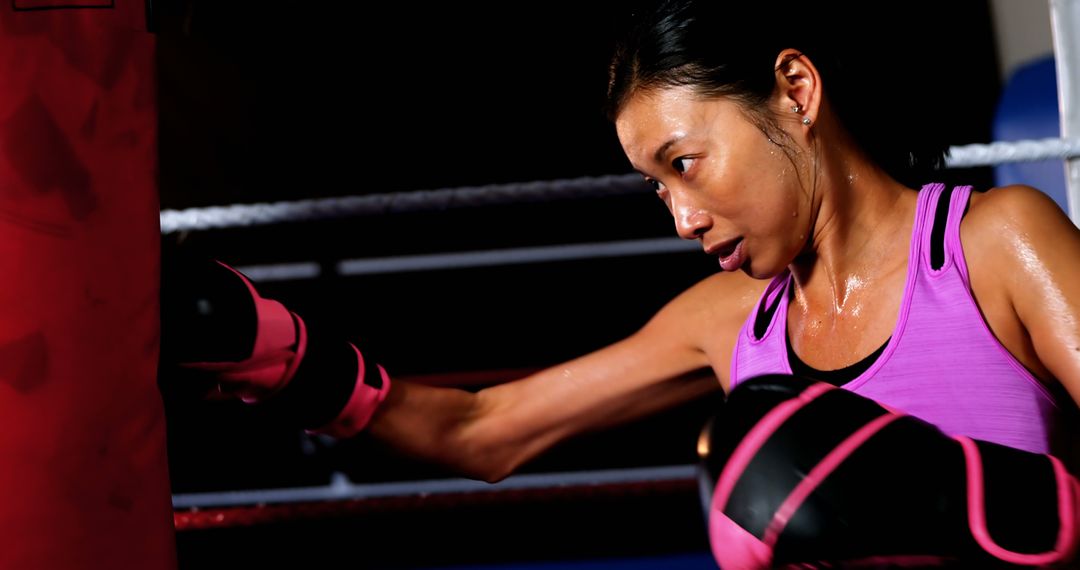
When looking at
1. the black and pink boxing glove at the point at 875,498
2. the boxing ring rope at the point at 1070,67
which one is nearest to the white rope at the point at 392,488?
the boxing ring rope at the point at 1070,67

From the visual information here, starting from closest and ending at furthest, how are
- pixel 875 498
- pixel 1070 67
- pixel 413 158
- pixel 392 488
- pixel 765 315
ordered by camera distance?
pixel 875 498 < pixel 765 315 < pixel 1070 67 < pixel 392 488 < pixel 413 158

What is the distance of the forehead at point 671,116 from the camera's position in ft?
3.11

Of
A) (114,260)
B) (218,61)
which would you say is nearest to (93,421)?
(114,260)

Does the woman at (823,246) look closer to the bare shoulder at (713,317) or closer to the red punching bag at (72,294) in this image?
the bare shoulder at (713,317)

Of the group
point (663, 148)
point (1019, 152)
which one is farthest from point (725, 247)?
point (1019, 152)

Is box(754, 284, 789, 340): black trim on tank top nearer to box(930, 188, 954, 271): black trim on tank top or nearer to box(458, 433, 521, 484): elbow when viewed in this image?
box(930, 188, 954, 271): black trim on tank top

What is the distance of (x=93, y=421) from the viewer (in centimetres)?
80

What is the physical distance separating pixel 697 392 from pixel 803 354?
0.27 metres

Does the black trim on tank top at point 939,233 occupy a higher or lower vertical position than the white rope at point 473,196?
higher

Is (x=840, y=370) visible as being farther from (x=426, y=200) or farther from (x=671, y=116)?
(x=426, y=200)

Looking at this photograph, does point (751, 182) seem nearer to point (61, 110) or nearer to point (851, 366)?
point (851, 366)

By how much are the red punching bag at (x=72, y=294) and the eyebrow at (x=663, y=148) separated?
0.53 metres

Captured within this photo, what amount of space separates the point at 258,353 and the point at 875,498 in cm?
68

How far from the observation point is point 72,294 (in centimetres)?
79
